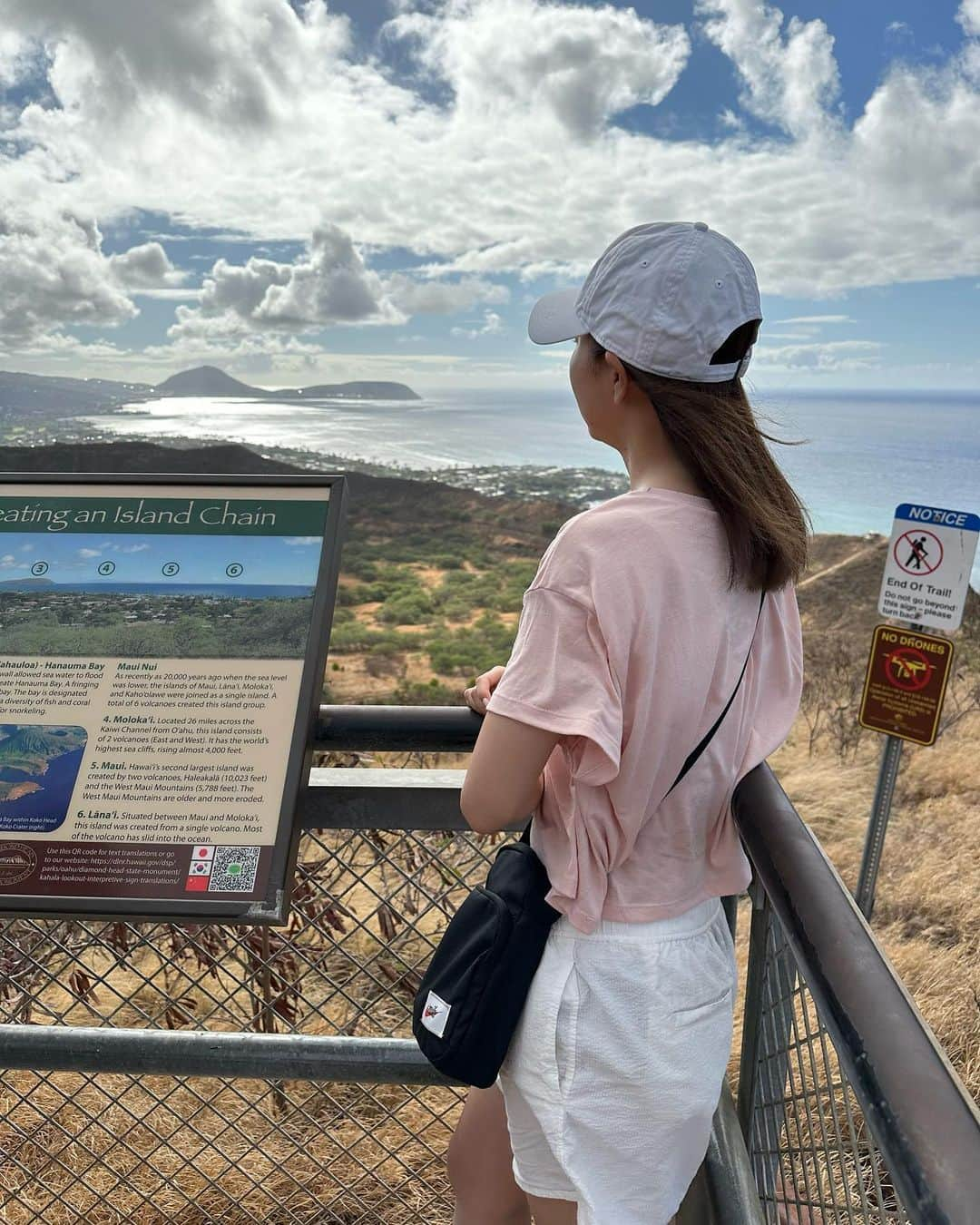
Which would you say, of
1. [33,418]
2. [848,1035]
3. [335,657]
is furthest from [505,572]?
[848,1035]

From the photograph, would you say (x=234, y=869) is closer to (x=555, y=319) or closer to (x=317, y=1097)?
(x=555, y=319)

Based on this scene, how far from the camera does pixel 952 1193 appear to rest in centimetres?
52

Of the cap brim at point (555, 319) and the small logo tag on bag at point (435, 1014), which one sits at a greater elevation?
the cap brim at point (555, 319)

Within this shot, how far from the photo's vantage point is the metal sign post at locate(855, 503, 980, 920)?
3801 millimetres

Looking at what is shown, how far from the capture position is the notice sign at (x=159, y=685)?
4.04 feet

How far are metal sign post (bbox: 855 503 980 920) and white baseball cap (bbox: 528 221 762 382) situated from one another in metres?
3.01

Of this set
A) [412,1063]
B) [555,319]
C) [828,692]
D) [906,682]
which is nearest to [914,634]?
[906,682]

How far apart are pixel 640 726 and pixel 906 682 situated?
321cm

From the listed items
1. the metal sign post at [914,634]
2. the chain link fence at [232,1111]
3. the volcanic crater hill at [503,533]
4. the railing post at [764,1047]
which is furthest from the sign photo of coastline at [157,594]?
the volcanic crater hill at [503,533]

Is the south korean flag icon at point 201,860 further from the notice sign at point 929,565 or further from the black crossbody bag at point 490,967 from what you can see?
the notice sign at point 929,565

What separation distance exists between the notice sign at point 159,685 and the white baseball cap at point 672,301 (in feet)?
1.57

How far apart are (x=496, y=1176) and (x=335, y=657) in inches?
793

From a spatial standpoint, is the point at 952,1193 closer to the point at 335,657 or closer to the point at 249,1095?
the point at 249,1095

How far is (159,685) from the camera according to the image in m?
1.32
